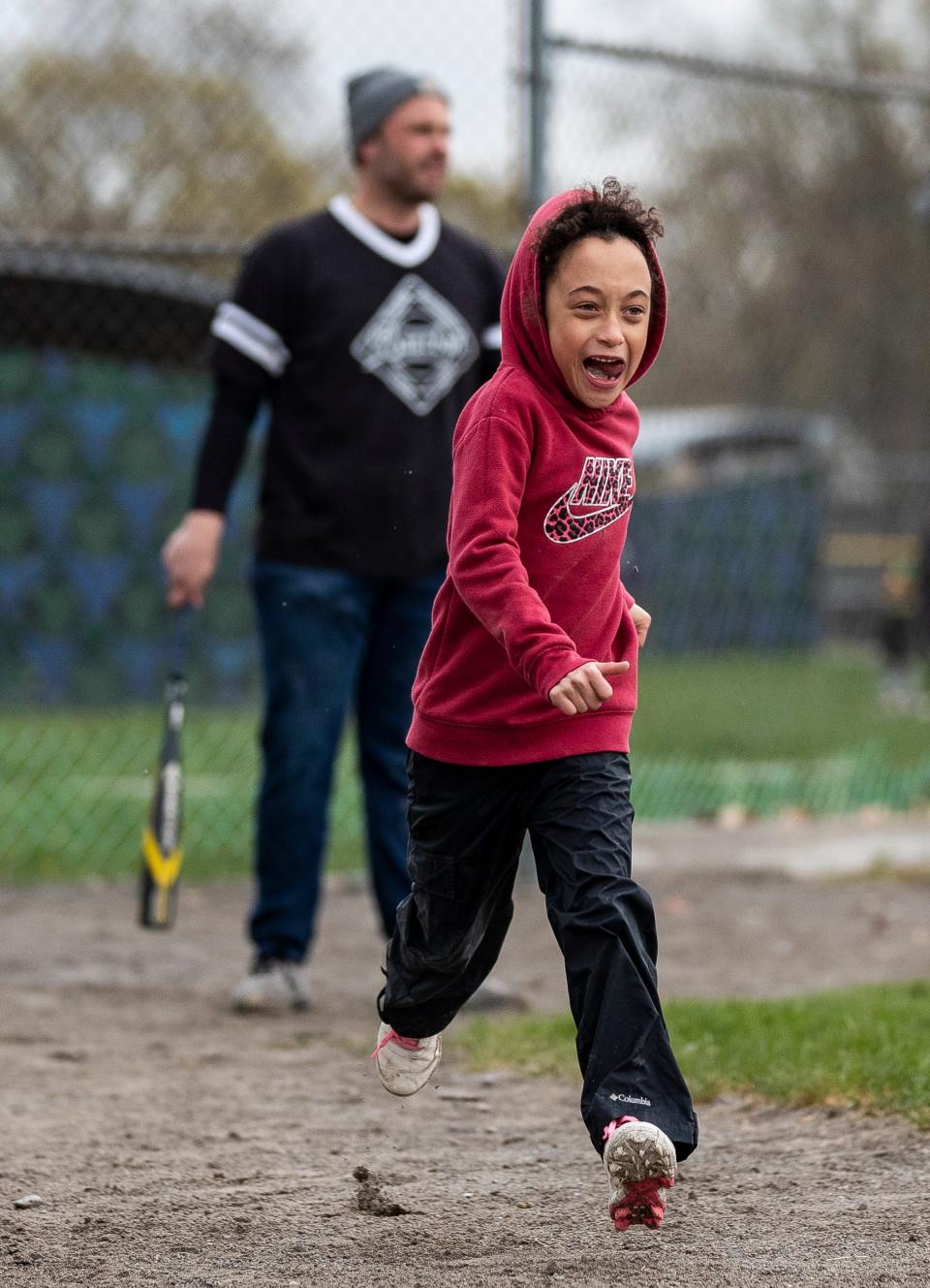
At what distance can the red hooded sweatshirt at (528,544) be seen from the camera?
9.11 ft

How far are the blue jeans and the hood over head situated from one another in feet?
5.46

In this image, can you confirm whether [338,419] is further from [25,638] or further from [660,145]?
[25,638]

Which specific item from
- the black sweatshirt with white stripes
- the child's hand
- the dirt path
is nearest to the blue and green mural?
the dirt path

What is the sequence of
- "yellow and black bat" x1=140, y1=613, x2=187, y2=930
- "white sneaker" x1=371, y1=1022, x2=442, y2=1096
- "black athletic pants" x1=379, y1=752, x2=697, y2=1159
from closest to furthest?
"black athletic pants" x1=379, y1=752, x2=697, y2=1159, "white sneaker" x1=371, y1=1022, x2=442, y2=1096, "yellow and black bat" x1=140, y1=613, x2=187, y2=930

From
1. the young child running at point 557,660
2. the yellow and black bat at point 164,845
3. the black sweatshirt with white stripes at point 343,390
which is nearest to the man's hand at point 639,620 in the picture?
the young child running at point 557,660

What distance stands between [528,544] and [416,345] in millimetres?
1806

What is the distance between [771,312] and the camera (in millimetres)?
9023

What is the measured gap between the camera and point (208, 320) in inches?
310

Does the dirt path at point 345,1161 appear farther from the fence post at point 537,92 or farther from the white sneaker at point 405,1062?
the fence post at point 537,92

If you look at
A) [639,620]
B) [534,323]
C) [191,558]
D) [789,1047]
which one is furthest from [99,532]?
[534,323]

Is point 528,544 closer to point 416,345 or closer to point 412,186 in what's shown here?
point 416,345

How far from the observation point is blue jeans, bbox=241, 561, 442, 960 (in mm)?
4500

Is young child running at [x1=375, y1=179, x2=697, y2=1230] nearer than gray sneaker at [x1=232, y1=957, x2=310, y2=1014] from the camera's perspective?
Yes

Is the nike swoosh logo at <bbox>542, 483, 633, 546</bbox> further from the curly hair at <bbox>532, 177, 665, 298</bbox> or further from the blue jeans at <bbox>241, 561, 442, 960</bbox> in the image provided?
the blue jeans at <bbox>241, 561, 442, 960</bbox>
